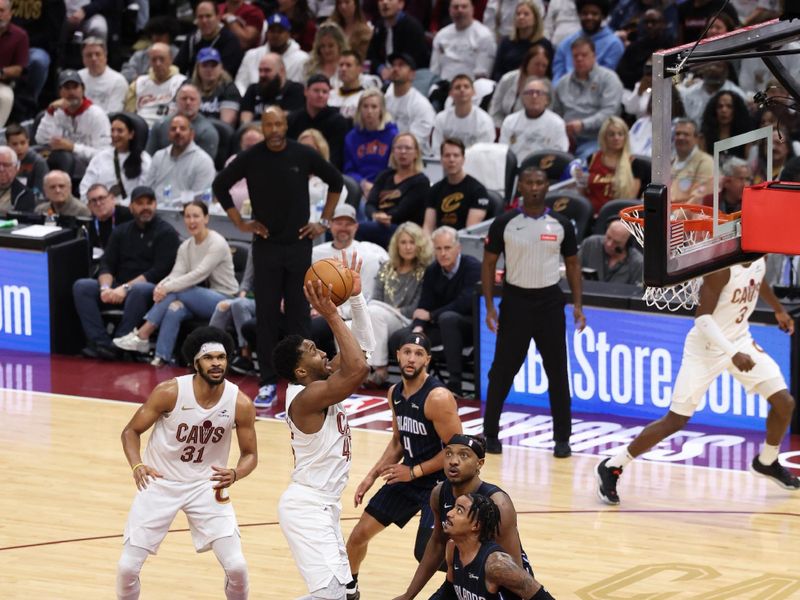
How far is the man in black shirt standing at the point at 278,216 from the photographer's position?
39.0ft

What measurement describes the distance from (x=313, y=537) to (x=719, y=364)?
362 cm

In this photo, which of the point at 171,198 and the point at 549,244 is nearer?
the point at 549,244

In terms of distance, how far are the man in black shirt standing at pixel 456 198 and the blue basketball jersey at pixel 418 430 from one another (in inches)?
209

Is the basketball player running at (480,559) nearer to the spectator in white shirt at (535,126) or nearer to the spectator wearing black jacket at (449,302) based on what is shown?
the spectator wearing black jacket at (449,302)

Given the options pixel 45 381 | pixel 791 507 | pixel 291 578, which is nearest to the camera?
pixel 291 578

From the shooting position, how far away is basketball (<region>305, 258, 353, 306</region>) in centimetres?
759

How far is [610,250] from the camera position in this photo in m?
12.6

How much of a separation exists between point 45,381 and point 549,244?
484 centimetres

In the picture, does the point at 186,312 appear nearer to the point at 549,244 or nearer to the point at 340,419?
the point at 549,244

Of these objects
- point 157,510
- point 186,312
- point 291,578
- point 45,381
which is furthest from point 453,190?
point 157,510

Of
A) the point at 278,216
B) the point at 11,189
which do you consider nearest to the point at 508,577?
the point at 278,216

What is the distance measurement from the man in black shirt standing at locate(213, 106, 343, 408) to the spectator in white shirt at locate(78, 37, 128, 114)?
548 cm

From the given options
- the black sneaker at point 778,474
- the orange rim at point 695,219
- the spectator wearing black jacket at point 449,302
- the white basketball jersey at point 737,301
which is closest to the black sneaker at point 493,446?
the spectator wearing black jacket at point 449,302

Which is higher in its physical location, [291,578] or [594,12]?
[594,12]
